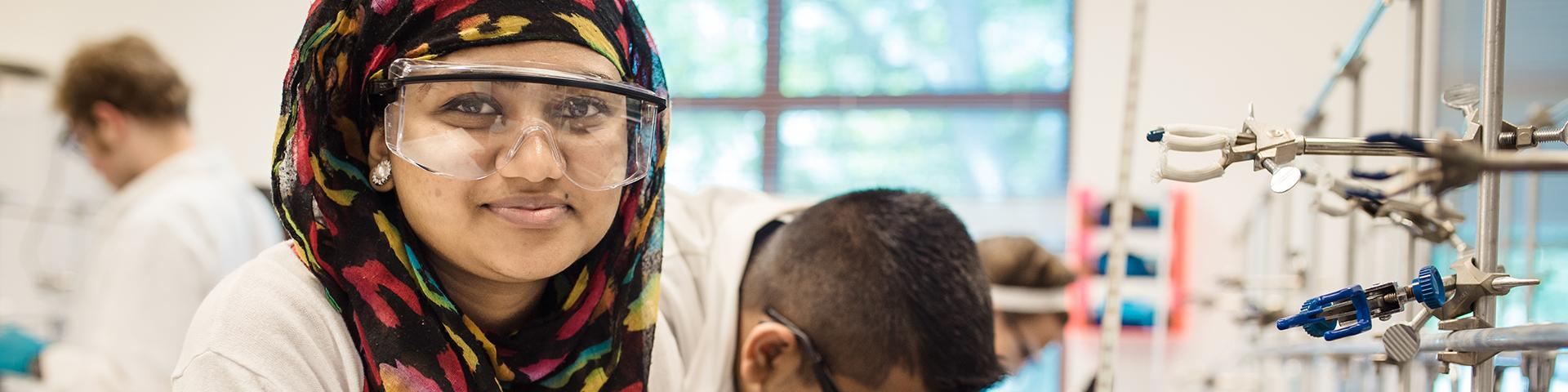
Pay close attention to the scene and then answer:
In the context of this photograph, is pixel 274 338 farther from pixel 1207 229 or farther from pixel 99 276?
pixel 1207 229

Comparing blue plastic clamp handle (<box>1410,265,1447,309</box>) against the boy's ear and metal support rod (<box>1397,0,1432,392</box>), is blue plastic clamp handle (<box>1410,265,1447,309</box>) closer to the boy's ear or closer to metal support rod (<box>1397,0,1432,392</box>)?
metal support rod (<box>1397,0,1432,392</box>)

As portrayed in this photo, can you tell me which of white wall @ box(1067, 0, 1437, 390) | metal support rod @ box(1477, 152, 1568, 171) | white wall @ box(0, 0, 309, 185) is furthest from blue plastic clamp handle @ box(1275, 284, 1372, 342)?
white wall @ box(0, 0, 309, 185)

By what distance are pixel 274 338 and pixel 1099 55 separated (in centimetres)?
398

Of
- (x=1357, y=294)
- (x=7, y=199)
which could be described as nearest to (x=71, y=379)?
(x=1357, y=294)

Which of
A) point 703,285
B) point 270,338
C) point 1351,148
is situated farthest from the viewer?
point 703,285

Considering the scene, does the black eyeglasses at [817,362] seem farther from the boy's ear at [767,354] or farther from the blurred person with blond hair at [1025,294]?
the blurred person with blond hair at [1025,294]

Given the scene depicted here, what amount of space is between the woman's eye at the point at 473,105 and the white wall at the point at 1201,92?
3292mm

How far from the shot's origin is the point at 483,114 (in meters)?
0.92

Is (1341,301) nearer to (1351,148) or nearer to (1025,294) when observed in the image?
(1351,148)

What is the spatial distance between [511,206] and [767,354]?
435 millimetres

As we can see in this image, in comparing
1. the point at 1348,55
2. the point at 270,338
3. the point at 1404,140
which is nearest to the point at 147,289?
the point at 270,338

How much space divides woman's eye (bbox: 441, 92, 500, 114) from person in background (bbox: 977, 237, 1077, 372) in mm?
1376

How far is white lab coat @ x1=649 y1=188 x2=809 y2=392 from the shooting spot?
128 cm

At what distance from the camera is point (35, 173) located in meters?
4.67
